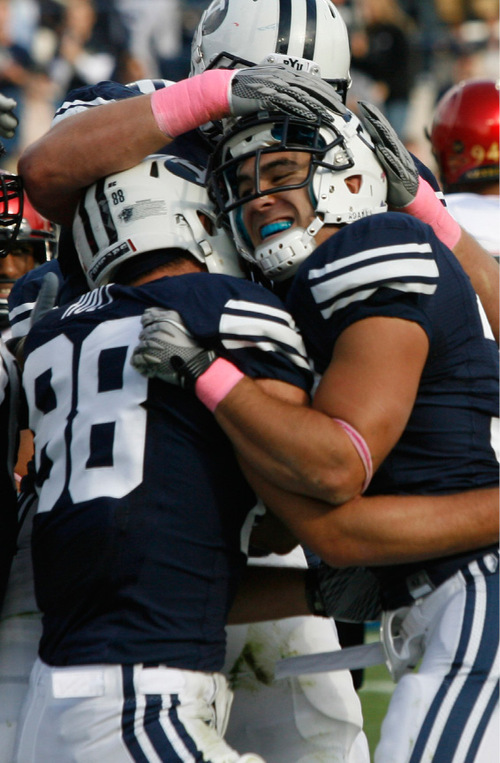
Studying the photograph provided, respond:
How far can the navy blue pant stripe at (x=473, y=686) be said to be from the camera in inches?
84.7

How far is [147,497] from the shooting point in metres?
2.31

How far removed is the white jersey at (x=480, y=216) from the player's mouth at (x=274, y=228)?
252cm

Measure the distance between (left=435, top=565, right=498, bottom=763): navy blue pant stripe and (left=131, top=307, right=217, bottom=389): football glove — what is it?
793mm

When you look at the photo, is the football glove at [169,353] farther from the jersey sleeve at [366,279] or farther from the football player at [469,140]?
the football player at [469,140]

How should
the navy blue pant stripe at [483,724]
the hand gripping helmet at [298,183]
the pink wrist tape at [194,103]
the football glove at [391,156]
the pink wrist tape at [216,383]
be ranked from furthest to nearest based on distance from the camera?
the football glove at [391,156], the pink wrist tape at [194,103], the hand gripping helmet at [298,183], the pink wrist tape at [216,383], the navy blue pant stripe at [483,724]

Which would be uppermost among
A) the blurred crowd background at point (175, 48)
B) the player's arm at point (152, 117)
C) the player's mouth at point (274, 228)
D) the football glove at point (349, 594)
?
the player's arm at point (152, 117)

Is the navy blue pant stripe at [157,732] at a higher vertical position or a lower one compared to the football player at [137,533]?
lower

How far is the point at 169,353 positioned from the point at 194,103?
919 mm

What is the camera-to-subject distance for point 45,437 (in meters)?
2.51

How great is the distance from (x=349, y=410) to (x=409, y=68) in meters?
Answer: 9.76

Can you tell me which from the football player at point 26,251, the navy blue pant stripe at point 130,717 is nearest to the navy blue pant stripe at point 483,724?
the navy blue pant stripe at point 130,717

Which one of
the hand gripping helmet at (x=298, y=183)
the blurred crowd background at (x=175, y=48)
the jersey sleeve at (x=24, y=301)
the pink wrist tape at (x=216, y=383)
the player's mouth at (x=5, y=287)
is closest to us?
the pink wrist tape at (x=216, y=383)

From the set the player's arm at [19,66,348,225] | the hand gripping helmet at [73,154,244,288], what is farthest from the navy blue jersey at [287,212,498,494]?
the player's arm at [19,66,348,225]

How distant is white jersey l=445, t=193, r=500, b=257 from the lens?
5109 mm
